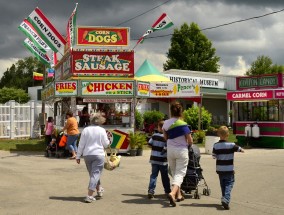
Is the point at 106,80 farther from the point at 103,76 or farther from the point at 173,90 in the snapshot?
the point at 173,90

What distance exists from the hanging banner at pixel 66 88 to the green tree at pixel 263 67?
152 feet

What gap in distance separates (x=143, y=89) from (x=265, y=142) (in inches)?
271

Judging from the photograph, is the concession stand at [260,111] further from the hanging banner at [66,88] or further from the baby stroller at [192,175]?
the baby stroller at [192,175]

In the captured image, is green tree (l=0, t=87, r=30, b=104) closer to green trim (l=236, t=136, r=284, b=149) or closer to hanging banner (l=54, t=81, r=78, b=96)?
green trim (l=236, t=136, r=284, b=149)

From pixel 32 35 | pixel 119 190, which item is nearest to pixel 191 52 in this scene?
pixel 32 35

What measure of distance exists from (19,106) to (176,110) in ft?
63.0

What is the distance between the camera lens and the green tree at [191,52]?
2335 inches

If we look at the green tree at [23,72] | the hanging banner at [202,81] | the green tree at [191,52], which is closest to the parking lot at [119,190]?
the hanging banner at [202,81]

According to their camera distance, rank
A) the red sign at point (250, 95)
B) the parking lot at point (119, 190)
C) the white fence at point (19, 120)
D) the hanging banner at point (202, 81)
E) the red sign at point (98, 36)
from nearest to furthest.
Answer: the parking lot at point (119, 190)
the red sign at point (98, 36)
the red sign at point (250, 95)
the white fence at point (19, 120)
the hanging banner at point (202, 81)

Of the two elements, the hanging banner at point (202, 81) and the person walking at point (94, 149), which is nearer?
the person walking at point (94, 149)

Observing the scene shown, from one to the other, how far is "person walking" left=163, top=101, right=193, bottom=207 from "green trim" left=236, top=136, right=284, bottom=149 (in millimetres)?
13703

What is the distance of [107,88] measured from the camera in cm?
1717

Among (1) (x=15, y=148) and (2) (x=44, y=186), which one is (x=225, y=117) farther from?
(2) (x=44, y=186)

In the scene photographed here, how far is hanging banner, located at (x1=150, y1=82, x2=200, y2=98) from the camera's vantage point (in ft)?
61.9
